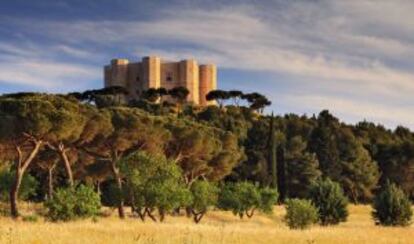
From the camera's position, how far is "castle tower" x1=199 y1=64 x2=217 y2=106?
6102 inches

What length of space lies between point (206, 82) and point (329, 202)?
383 ft

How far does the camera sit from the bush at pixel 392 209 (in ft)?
122

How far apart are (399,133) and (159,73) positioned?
5796 centimetres

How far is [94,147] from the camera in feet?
164

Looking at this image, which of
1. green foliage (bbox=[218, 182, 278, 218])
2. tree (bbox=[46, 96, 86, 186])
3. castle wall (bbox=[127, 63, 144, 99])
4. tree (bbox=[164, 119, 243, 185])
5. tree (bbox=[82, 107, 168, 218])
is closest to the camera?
tree (bbox=[46, 96, 86, 186])

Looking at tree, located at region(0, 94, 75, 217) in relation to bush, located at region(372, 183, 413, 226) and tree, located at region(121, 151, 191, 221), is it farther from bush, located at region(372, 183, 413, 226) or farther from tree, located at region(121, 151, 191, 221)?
bush, located at region(372, 183, 413, 226)

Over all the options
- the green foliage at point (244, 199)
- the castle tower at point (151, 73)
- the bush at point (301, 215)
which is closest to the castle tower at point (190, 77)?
Result: the castle tower at point (151, 73)

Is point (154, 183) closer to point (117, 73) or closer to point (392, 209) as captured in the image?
point (392, 209)

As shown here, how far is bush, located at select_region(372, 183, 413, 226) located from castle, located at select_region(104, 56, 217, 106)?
11084 cm

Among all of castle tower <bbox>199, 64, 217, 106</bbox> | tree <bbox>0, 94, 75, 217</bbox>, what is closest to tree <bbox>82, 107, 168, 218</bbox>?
tree <bbox>0, 94, 75, 217</bbox>

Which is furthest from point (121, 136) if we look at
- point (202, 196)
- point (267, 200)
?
point (267, 200)

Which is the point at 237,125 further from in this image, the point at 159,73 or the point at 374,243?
the point at 374,243

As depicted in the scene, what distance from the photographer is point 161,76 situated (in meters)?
152

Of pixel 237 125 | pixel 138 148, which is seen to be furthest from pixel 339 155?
pixel 138 148
